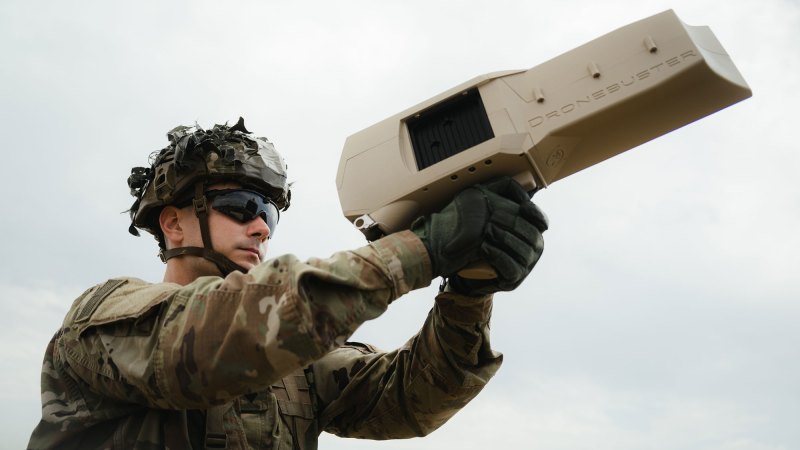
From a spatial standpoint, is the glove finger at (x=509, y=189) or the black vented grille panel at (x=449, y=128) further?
the black vented grille panel at (x=449, y=128)

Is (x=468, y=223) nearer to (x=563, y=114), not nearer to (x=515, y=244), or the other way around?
(x=515, y=244)

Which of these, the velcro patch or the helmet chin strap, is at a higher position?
the helmet chin strap

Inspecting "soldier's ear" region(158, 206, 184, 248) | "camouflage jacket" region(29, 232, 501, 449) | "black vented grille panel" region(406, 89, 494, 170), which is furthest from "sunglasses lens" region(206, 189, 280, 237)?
"black vented grille panel" region(406, 89, 494, 170)

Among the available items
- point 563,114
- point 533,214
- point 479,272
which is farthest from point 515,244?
point 563,114

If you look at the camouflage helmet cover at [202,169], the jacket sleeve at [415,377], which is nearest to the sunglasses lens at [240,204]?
the camouflage helmet cover at [202,169]

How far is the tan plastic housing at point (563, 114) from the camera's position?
96.3 inches

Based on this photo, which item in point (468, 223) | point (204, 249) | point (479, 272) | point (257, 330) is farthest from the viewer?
point (204, 249)

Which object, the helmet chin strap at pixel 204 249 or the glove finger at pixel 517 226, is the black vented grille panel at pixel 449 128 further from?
the helmet chin strap at pixel 204 249

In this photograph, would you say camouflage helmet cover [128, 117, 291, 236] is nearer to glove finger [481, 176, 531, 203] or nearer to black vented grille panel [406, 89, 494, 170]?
black vented grille panel [406, 89, 494, 170]

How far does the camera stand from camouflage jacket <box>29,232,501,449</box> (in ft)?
6.91

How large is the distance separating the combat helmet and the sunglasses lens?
0.27 ft

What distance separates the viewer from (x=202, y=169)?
3541 mm

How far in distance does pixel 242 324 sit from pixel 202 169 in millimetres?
1699

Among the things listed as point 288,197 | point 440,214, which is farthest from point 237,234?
point 440,214
